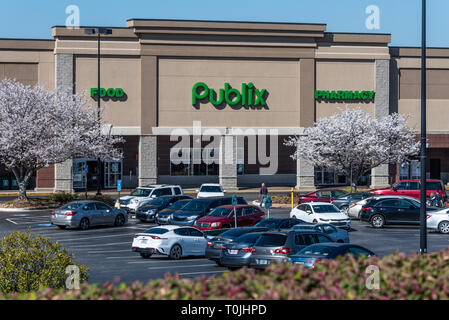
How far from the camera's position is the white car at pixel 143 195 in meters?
39.8

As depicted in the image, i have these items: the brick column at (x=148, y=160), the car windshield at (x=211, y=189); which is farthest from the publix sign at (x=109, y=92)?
the car windshield at (x=211, y=189)

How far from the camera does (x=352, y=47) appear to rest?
62750 millimetres

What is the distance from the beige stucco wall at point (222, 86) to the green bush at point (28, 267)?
150 feet

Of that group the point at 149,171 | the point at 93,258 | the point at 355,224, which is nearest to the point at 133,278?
the point at 93,258

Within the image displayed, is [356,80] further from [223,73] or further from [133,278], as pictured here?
[133,278]

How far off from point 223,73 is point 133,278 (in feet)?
142

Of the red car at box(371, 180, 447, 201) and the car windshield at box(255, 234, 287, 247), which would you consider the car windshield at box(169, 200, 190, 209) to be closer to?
the car windshield at box(255, 234, 287, 247)

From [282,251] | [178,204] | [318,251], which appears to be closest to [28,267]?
[318,251]

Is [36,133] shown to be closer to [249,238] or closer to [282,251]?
[249,238]

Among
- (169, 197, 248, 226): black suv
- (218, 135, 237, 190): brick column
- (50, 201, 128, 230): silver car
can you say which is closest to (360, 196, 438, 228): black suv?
(169, 197, 248, 226): black suv

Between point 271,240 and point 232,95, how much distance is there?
42.1 m

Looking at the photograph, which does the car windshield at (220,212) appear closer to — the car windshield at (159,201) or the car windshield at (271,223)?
the car windshield at (271,223)
